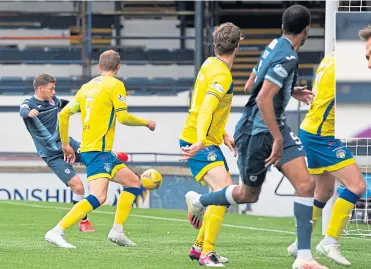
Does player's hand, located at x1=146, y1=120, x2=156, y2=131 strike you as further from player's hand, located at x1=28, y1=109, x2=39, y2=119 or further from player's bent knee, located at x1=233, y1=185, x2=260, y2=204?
player's hand, located at x1=28, y1=109, x2=39, y2=119

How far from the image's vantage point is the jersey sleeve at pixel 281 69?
24.4 ft

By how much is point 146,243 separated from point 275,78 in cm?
353

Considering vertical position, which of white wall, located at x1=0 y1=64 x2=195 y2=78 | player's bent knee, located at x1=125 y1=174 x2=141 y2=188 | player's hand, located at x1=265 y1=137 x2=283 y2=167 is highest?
player's hand, located at x1=265 y1=137 x2=283 y2=167

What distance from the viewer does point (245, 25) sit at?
87.9 ft

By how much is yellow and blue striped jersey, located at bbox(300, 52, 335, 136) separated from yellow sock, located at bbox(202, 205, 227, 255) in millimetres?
1153

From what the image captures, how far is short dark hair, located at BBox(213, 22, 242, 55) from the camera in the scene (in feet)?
27.9

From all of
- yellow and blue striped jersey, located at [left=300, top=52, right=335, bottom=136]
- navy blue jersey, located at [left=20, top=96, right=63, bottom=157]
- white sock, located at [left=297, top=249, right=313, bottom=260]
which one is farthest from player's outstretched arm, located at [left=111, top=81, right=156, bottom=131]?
navy blue jersey, located at [left=20, top=96, right=63, bottom=157]

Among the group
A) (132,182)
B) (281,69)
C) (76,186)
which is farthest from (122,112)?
(76,186)

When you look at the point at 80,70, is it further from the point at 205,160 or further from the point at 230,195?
the point at 230,195

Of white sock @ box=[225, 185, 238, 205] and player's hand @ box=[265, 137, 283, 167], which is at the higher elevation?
player's hand @ box=[265, 137, 283, 167]

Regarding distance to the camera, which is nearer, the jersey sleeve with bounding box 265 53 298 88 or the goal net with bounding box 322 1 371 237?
the jersey sleeve with bounding box 265 53 298 88

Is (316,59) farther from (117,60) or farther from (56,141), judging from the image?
(117,60)

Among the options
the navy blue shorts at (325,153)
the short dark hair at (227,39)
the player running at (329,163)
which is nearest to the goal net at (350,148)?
the player running at (329,163)

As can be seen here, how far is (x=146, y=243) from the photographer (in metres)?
10.5
